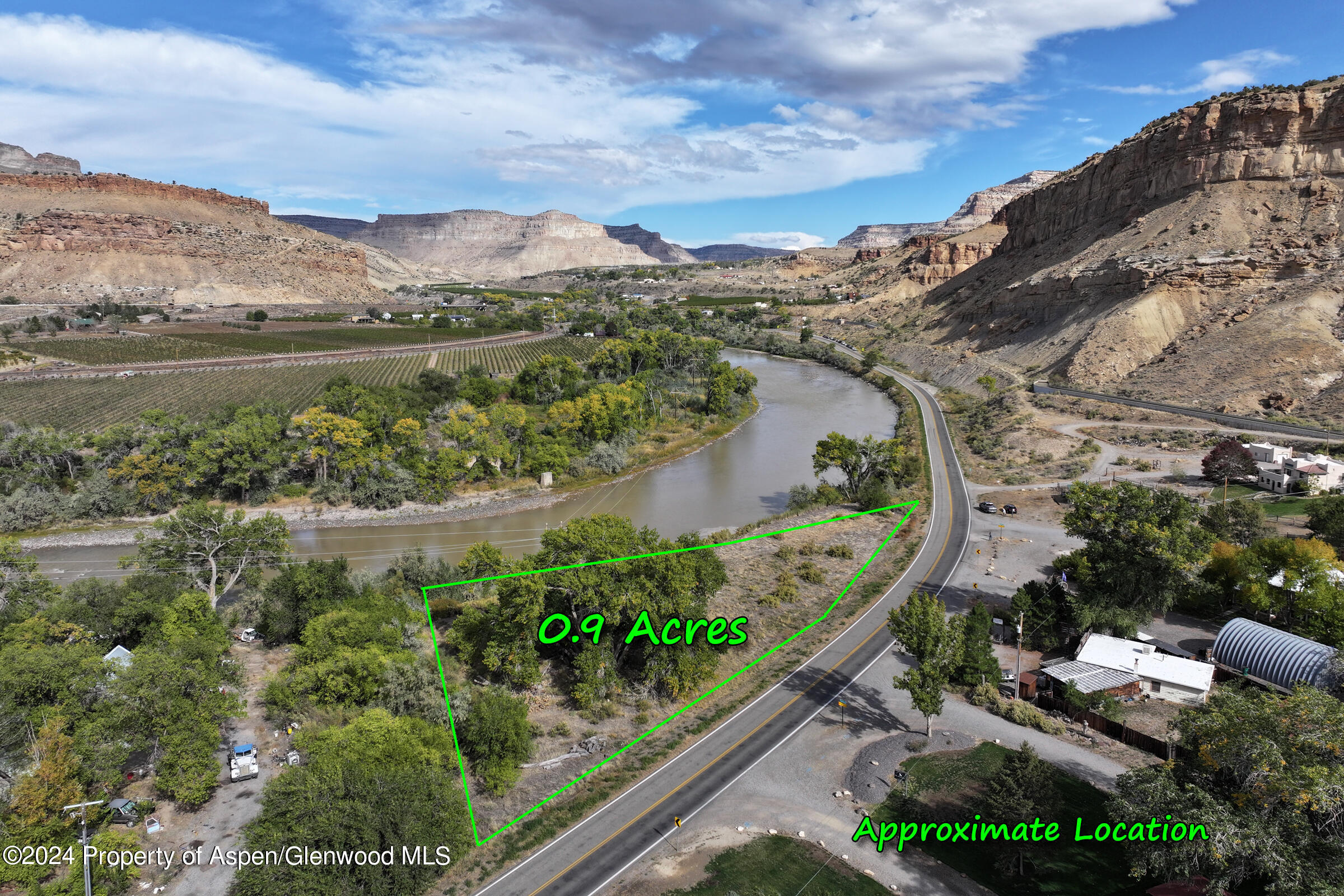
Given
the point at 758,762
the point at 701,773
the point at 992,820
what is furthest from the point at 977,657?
the point at 701,773

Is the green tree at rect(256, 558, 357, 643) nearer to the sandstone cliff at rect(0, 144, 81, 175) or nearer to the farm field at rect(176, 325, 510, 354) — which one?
the farm field at rect(176, 325, 510, 354)

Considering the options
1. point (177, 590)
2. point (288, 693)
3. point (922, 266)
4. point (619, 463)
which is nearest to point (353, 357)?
point (619, 463)

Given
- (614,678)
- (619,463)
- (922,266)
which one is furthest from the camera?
(922,266)

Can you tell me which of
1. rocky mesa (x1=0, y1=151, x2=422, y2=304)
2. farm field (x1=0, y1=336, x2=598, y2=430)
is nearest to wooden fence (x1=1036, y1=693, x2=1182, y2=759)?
farm field (x1=0, y1=336, x2=598, y2=430)

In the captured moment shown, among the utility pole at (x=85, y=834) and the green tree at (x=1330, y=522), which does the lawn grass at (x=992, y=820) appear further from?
the green tree at (x=1330, y=522)

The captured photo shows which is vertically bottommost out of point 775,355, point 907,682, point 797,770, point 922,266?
point 797,770

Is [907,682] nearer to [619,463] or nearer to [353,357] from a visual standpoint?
[619,463]

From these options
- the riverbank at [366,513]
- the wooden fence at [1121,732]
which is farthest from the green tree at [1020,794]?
the riverbank at [366,513]

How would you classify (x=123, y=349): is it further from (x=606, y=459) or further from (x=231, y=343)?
(x=606, y=459)
